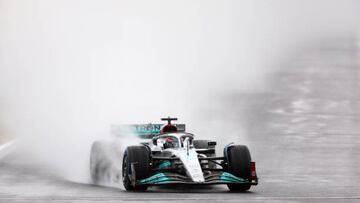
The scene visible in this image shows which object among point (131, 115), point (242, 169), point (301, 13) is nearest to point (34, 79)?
point (131, 115)

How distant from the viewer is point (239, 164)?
15.5m

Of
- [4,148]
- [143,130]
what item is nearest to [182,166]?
Result: [143,130]

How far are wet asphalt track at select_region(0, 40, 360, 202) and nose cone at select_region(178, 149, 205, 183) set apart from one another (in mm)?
259

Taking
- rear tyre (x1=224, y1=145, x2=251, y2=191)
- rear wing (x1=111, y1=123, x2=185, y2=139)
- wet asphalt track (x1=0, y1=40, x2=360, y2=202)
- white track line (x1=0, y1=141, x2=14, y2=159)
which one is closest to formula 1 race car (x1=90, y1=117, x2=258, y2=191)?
rear tyre (x1=224, y1=145, x2=251, y2=191)

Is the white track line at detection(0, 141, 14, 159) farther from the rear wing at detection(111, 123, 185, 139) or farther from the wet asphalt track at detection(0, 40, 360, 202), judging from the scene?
the rear wing at detection(111, 123, 185, 139)

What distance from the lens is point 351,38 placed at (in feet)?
156

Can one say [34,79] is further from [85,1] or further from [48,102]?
[85,1]

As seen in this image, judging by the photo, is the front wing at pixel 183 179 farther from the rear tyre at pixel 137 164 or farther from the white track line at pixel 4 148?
the white track line at pixel 4 148

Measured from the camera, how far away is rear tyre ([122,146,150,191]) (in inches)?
602

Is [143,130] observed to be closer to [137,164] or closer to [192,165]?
[137,164]

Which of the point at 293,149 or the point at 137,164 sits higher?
the point at 137,164

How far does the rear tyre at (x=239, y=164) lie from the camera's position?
15469mm

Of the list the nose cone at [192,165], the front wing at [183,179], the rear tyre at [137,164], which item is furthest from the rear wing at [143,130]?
the front wing at [183,179]

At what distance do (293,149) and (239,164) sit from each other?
7418mm
